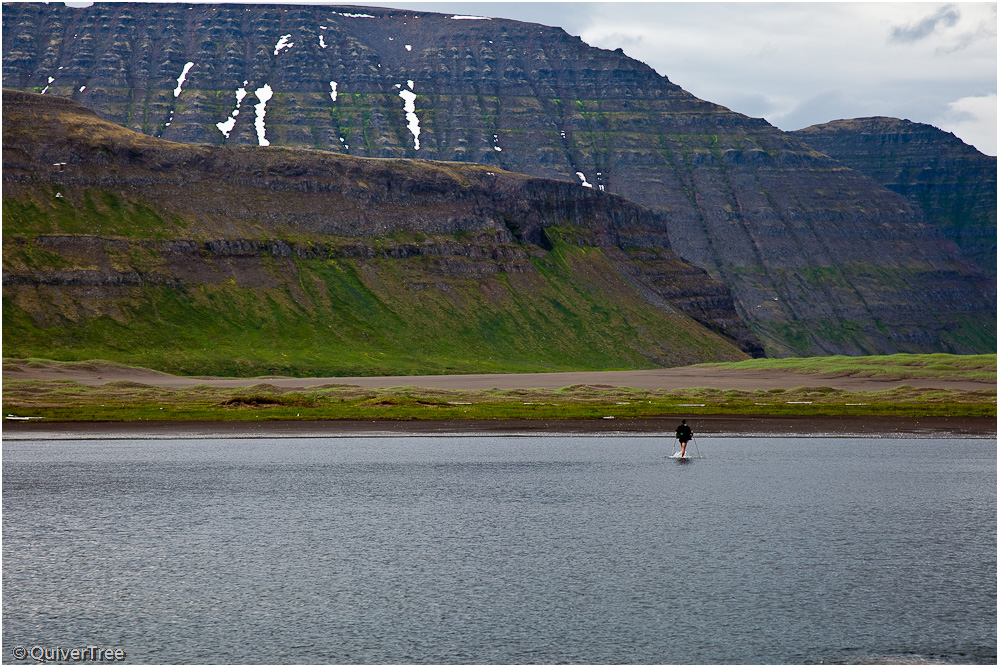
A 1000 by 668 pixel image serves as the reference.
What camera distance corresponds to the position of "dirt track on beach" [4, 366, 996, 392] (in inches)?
5984

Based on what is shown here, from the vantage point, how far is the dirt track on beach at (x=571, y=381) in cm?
15200

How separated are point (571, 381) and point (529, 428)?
71792mm

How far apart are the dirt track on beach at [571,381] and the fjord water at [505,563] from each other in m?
91.3

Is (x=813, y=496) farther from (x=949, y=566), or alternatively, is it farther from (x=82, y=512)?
(x=82, y=512)

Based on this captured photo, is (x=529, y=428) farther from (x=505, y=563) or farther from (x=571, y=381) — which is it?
(x=571, y=381)

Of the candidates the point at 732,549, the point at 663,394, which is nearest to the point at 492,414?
the point at 663,394

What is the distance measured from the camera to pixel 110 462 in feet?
220

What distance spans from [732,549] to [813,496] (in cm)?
1477

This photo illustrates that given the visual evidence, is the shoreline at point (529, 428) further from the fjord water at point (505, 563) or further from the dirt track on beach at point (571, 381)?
the dirt track on beach at point (571, 381)

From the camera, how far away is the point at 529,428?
95.4m

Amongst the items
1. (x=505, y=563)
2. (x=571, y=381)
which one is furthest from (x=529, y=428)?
(x=571, y=381)

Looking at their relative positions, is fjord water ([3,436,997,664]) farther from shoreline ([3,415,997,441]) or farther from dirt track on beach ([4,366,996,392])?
dirt track on beach ([4,366,996,392])

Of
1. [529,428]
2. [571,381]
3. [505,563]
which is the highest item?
[571,381]

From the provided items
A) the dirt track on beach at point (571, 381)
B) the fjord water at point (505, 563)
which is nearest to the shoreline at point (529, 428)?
the fjord water at point (505, 563)
